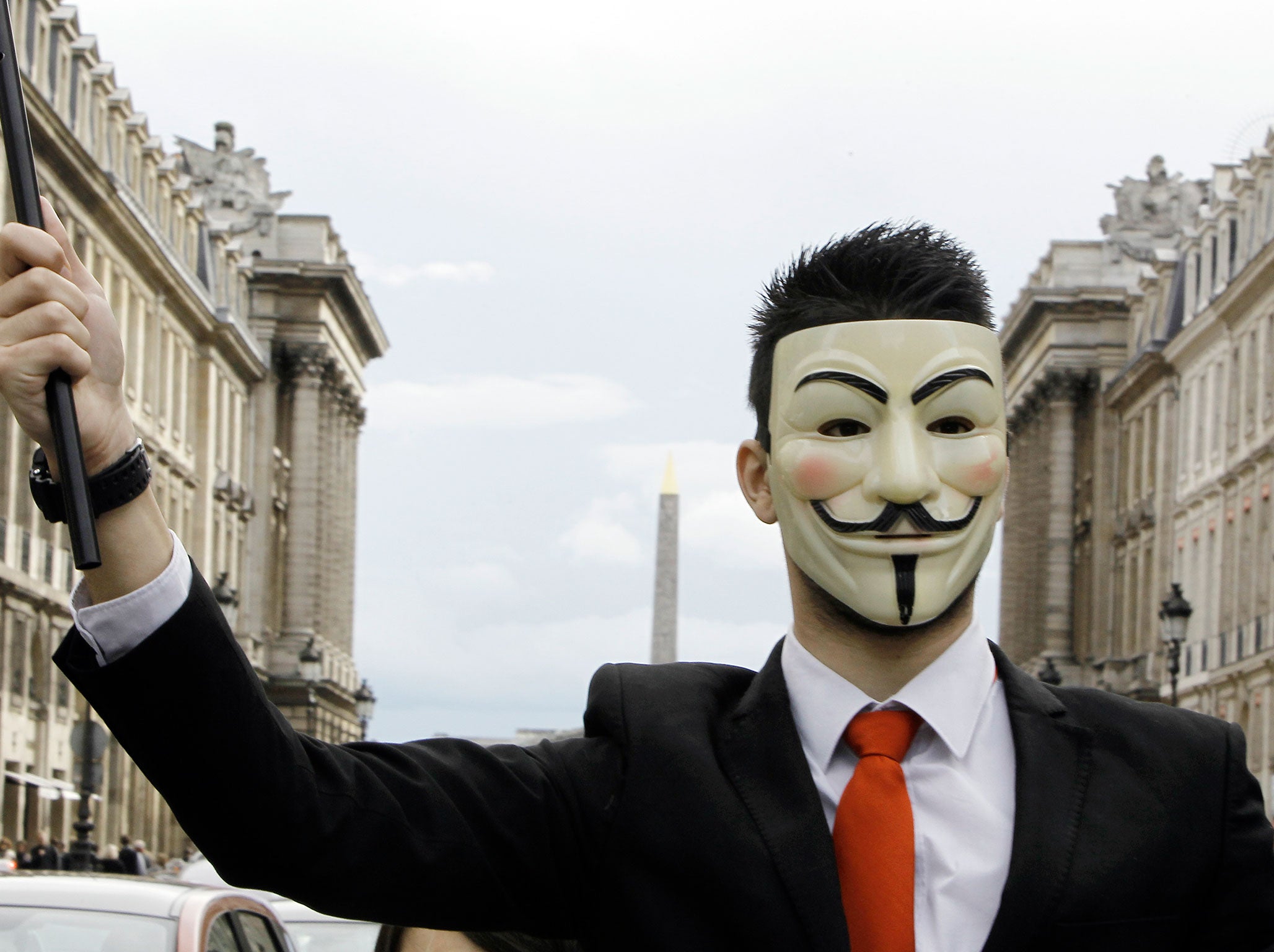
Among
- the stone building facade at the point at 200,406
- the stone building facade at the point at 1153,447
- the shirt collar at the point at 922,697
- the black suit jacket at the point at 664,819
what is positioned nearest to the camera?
the black suit jacket at the point at 664,819

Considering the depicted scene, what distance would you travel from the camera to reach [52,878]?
768 cm

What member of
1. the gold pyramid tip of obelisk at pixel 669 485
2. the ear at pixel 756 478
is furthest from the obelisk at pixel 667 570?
the ear at pixel 756 478

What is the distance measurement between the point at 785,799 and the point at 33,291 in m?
1.24

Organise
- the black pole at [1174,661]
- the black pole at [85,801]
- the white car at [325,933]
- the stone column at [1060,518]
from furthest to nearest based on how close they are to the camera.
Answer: the stone column at [1060,518], the black pole at [1174,661], the black pole at [85,801], the white car at [325,933]

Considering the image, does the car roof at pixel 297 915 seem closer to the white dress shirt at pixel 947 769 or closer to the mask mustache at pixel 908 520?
the white dress shirt at pixel 947 769

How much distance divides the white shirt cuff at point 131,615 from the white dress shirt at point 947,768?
150 millimetres

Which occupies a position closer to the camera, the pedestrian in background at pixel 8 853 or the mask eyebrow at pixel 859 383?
the mask eyebrow at pixel 859 383

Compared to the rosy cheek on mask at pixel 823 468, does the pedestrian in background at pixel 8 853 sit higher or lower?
lower

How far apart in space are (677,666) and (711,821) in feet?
1.14

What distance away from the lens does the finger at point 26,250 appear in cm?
267

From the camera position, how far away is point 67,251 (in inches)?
108

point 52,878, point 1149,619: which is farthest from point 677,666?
point 1149,619

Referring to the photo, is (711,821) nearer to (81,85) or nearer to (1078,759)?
(1078,759)

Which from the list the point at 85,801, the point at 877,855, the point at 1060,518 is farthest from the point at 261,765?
the point at 1060,518
